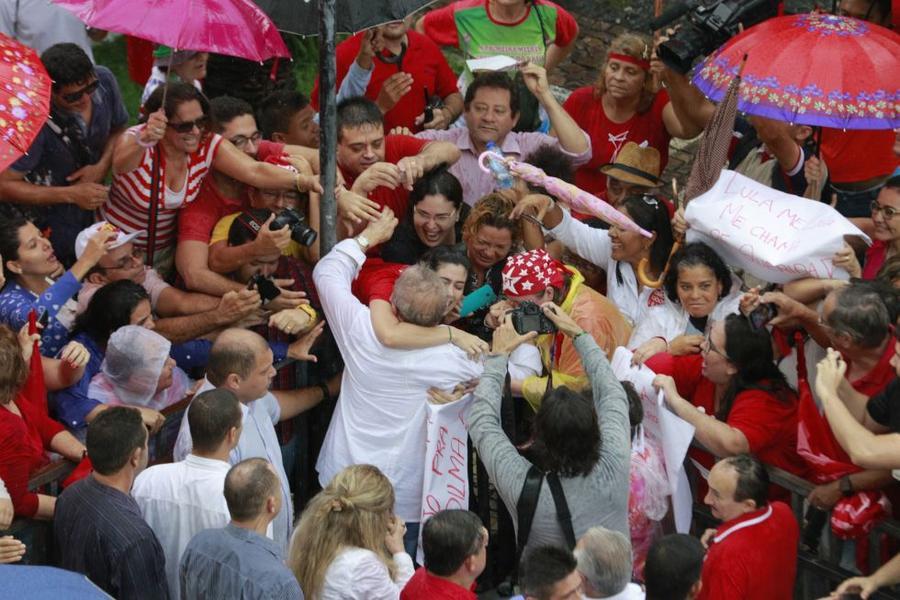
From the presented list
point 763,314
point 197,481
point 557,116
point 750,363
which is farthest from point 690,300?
point 197,481

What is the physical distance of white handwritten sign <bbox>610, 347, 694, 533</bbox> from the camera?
5965 millimetres

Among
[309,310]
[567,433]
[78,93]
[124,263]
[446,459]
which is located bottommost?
[446,459]

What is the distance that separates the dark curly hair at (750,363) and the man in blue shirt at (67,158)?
126 inches

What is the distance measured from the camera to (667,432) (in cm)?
600

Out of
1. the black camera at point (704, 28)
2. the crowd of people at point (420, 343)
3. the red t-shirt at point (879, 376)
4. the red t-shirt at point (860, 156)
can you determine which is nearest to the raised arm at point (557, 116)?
the crowd of people at point (420, 343)

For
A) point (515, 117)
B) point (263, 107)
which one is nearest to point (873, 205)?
point (515, 117)

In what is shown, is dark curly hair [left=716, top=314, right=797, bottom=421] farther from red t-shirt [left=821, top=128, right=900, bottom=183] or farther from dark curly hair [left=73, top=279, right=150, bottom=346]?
dark curly hair [left=73, top=279, right=150, bottom=346]

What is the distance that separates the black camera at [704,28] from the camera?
295 inches

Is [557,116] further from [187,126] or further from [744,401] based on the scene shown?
[744,401]

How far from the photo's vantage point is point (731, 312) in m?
6.51

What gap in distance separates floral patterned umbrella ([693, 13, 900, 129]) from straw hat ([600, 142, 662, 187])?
962 millimetres

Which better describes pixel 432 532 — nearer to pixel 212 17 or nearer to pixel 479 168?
pixel 212 17

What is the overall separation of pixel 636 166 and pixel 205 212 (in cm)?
242

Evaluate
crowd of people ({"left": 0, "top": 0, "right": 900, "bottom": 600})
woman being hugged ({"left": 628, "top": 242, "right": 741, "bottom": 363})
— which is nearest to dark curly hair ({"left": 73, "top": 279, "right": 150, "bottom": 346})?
crowd of people ({"left": 0, "top": 0, "right": 900, "bottom": 600})
